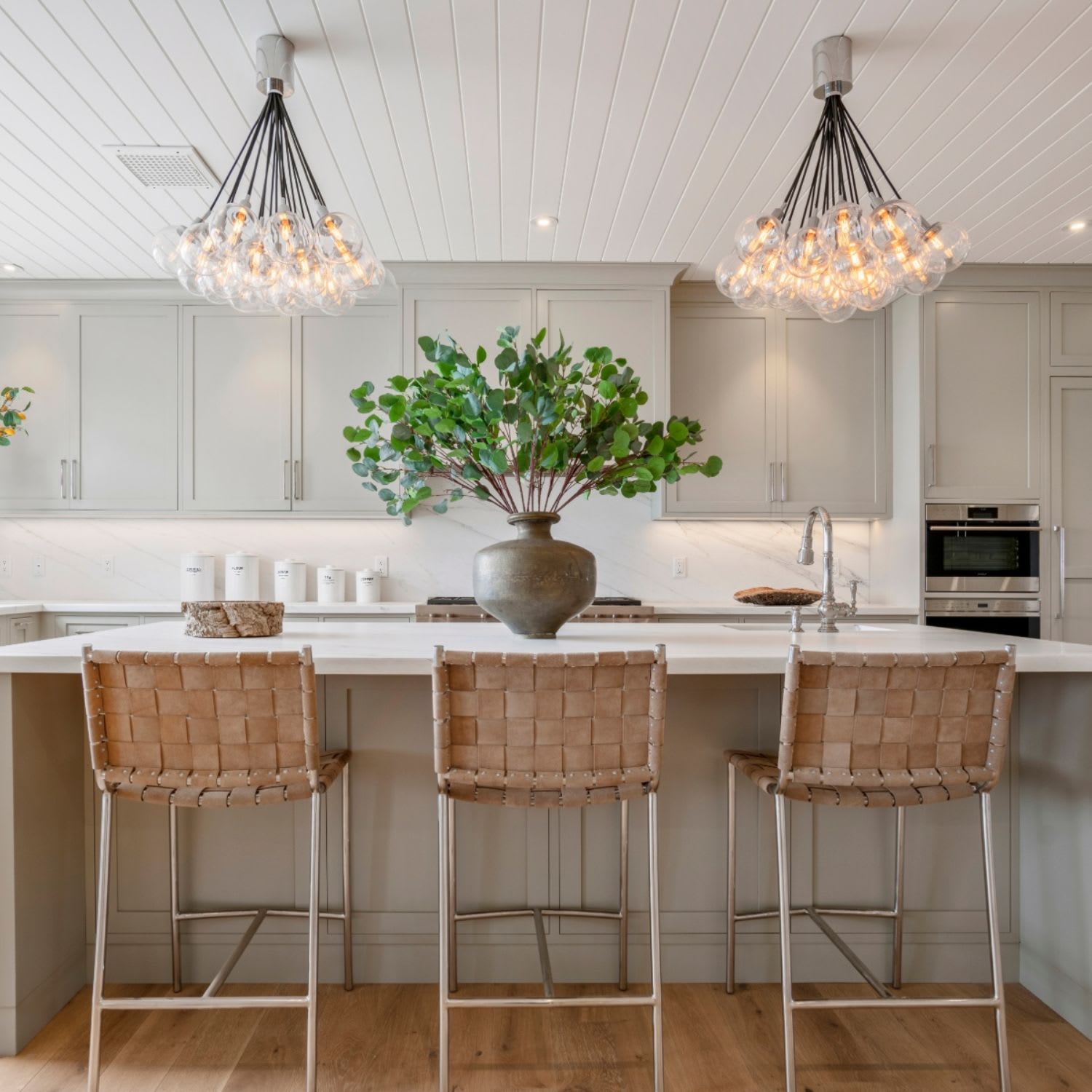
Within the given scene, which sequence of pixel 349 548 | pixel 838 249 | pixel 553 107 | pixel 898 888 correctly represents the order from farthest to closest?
pixel 349 548 < pixel 553 107 < pixel 838 249 < pixel 898 888

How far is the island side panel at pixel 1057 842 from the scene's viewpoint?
1916 mm

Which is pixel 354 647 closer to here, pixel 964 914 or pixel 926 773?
pixel 926 773

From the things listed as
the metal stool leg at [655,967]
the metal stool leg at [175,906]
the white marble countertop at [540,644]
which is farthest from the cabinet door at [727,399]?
the metal stool leg at [175,906]

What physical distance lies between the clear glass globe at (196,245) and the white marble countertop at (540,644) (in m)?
1.01

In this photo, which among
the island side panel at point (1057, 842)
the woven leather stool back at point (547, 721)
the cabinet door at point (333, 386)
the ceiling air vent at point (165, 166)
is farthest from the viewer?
the cabinet door at point (333, 386)

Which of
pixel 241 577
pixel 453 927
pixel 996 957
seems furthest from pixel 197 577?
pixel 996 957

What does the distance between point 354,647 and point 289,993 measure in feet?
3.08

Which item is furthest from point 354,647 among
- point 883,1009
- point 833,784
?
point 883,1009

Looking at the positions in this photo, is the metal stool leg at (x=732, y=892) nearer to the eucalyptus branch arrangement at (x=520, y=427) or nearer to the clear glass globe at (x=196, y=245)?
the eucalyptus branch arrangement at (x=520, y=427)

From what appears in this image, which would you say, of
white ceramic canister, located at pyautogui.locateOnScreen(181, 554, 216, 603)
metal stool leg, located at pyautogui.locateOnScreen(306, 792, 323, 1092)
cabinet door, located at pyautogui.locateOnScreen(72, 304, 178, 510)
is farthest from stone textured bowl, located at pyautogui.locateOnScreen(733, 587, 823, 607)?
cabinet door, located at pyautogui.locateOnScreen(72, 304, 178, 510)

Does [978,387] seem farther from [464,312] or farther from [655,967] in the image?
[655,967]

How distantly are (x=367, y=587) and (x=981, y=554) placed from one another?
3.06 m

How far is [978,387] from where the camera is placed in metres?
3.92

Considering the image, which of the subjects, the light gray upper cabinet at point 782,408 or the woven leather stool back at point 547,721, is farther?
the light gray upper cabinet at point 782,408
